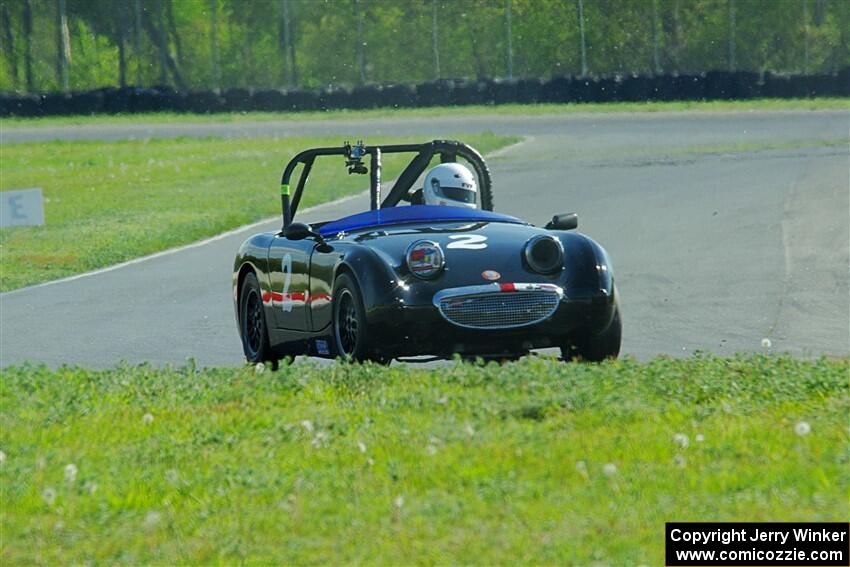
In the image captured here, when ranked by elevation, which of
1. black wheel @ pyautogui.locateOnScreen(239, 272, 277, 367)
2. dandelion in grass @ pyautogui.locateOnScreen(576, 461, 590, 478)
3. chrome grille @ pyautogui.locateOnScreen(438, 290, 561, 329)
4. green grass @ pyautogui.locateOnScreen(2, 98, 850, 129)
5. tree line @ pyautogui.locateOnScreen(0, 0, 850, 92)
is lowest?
black wheel @ pyautogui.locateOnScreen(239, 272, 277, 367)

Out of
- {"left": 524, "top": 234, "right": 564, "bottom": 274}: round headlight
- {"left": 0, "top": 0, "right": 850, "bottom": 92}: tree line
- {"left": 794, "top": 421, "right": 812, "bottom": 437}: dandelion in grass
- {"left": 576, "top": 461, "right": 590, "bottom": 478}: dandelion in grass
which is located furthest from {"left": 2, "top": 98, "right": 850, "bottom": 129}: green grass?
{"left": 576, "top": 461, "right": 590, "bottom": 478}: dandelion in grass

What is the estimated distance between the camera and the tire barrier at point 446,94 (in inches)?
1927

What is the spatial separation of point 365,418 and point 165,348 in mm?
5330

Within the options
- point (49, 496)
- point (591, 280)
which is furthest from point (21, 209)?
point (49, 496)

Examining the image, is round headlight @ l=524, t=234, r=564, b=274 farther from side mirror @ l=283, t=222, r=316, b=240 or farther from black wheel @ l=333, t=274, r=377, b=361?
side mirror @ l=283, t=222, r=316, b=240

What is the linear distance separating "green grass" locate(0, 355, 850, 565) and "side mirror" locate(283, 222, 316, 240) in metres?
1.67

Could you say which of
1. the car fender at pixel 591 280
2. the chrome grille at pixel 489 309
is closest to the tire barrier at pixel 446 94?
the car fender at pixel 591 280

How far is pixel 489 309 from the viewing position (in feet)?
28.9

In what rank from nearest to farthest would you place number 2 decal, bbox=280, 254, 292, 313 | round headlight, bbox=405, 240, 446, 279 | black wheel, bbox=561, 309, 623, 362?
round headlight, bbox=405, 240, 446, 279, black wheel, bbox=561, 309, 623, 362, number 2 decal, bbox=280, 254, 292, 313

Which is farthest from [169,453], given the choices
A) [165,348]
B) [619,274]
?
[619,274]

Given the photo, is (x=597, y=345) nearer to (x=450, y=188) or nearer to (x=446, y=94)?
(x=450, y=188)

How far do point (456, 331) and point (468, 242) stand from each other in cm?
61

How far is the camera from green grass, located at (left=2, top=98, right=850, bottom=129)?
4609 cm

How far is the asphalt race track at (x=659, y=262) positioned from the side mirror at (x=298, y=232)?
1.63 metres
